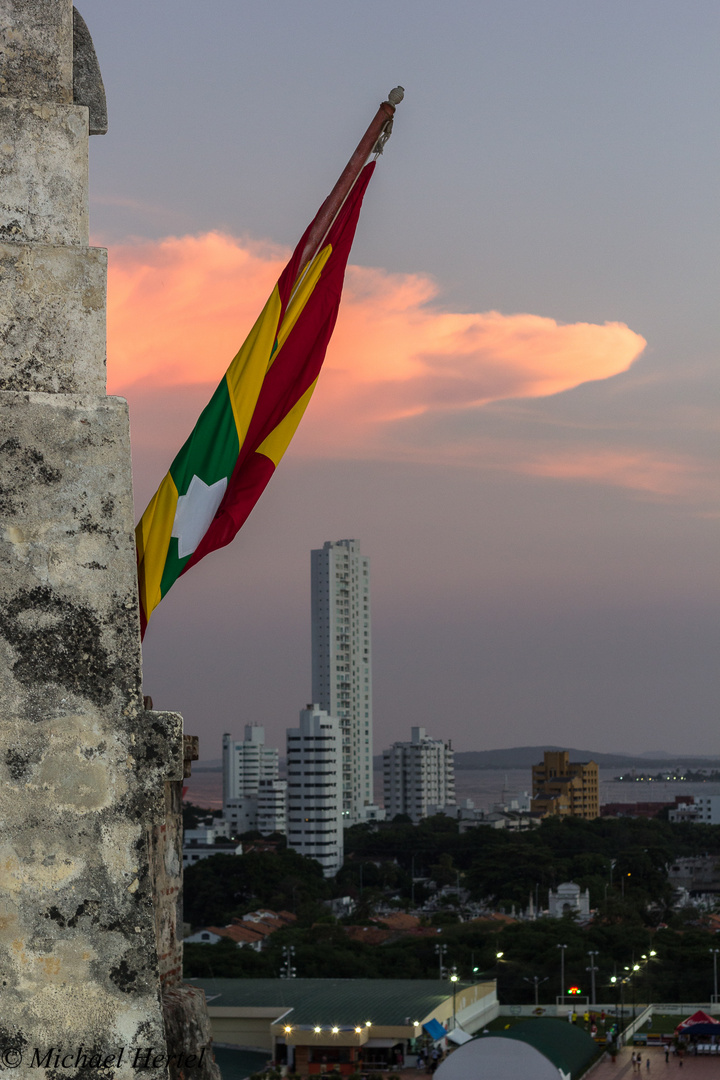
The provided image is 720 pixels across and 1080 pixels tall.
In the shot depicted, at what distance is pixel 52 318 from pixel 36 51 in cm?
75

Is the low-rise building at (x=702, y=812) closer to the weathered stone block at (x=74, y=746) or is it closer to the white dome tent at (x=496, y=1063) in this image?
the white dome tent at (x=496, y=1063)

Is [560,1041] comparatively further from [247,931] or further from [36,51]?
[36,51]

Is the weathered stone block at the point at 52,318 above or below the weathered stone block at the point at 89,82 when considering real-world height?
below

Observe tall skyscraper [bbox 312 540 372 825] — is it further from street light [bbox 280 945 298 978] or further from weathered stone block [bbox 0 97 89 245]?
weathered stone block [bbox 0 97 89 245]

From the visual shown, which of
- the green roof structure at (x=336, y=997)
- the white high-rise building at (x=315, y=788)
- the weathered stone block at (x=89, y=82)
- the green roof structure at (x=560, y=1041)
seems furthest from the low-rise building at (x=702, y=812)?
the weathered stone block at (x=89, y=82)

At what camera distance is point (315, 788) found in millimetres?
91812

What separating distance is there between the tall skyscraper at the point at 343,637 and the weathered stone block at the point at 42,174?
110 metres

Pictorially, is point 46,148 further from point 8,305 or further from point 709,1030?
point 709,1030

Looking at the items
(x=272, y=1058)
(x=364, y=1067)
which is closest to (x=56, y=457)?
(x=364, y=1067)

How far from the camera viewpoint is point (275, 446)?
13.8ft

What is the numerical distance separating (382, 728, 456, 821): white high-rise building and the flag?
12240cm

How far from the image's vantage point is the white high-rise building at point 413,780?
413 feet

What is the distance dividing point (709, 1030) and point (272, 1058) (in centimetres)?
1235

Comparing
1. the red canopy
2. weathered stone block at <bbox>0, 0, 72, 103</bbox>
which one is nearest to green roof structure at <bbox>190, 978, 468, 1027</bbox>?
the red canopy
